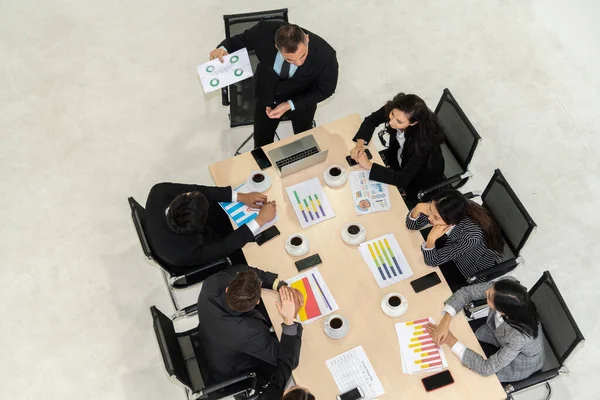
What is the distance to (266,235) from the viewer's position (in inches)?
153

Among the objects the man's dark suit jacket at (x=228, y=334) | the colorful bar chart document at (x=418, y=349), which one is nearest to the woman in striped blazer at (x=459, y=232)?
the colorful bar chart document at (x=418, y=349)

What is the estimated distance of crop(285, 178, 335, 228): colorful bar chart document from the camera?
13.0 feet

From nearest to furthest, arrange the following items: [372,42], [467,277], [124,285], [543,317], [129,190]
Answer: [543,317], [467,277], [124,285], [129,190], [372,42]

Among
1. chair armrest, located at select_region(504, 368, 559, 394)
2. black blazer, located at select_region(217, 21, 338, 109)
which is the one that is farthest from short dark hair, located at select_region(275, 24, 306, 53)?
chair armrest, located at select_region(504, 368, 559, 394)

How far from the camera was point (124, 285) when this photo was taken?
4.78 meters

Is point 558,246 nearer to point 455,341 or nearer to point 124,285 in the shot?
point 455,341

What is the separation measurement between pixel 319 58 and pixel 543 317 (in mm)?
2271

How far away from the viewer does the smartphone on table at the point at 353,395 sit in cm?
336

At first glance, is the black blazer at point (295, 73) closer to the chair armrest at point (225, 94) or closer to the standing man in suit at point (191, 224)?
the chair armrest at point (225, 94)

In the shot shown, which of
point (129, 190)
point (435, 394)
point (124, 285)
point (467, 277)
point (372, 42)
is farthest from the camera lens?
point (372, 42)

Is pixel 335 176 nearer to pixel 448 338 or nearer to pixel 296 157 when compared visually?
pixel 296 157

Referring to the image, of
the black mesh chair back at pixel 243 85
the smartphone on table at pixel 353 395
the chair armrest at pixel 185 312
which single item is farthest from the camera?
the black mesh chair back at pixel 243 85

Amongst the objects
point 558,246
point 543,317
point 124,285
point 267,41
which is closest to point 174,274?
point 124,285

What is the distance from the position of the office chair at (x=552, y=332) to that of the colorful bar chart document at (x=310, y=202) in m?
1.40
